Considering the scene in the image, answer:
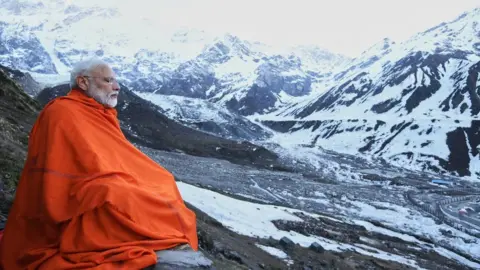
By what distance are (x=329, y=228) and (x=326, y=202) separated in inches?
1273

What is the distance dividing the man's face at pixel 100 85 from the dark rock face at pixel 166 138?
97122mm

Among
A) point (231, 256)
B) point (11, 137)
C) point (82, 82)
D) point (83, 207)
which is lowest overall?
point (231, 256)

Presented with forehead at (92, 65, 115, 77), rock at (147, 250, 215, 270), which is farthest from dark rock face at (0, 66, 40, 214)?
rock at (147, 250, 215, 270)

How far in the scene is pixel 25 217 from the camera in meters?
5.07

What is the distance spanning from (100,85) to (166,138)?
116 metres

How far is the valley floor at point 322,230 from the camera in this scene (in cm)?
2041

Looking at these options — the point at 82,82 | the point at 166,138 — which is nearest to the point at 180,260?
the point at 82,82

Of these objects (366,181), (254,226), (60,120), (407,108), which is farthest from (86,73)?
(407,108)

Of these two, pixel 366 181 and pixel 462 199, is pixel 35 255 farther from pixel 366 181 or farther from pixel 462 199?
pixel 366 181

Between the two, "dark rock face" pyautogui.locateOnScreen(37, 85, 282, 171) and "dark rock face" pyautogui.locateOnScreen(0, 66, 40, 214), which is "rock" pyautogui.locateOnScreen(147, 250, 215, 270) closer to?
"dark rock face" pyautogui.locateOnScreen(0, 66, 40, 214)

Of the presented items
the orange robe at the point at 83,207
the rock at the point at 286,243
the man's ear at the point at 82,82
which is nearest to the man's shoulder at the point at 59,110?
the orange robe at the point at 83,207

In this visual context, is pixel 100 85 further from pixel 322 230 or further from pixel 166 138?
pixel 166 138

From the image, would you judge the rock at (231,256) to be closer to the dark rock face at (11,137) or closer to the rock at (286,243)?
the dark rock face at (11,137)

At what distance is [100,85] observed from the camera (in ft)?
18.9
